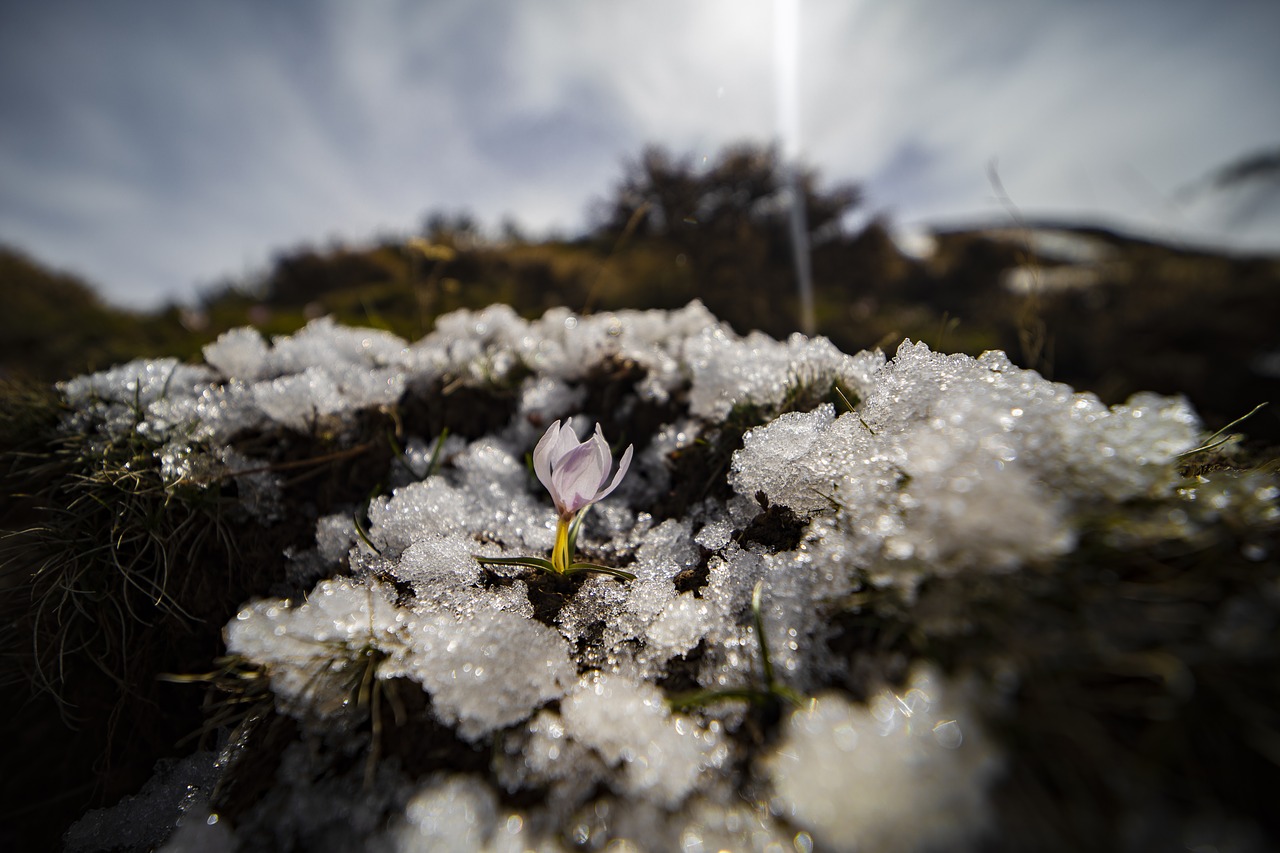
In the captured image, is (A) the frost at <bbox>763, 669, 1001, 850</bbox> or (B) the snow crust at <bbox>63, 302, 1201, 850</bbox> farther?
(B) the snow crust at <bbox>63, 302, 1201, 850</bbox>

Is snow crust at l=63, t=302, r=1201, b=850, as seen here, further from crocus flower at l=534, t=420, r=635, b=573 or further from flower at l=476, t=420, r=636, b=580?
crocus flower at l=534, t=420, r=635, b=573

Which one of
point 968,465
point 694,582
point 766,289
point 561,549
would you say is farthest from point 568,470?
point 766,289

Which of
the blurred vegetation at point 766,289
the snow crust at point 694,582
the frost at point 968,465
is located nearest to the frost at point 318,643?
the snow crust at point 694,582

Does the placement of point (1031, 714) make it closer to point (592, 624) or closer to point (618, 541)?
point (592, 624)

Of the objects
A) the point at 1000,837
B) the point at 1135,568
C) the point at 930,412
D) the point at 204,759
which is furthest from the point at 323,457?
the point at 1135,568

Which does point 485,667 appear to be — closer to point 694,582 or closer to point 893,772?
point 694,582

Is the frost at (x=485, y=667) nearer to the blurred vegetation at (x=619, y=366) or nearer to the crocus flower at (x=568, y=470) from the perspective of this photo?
the crocus flower at (x=568, y=470)

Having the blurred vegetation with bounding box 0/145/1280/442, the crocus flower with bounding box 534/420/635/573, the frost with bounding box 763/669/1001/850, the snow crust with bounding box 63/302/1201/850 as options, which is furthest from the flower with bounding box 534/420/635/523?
the blurred vegetation with bounding box 0/145/1280/442
